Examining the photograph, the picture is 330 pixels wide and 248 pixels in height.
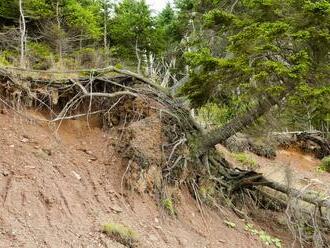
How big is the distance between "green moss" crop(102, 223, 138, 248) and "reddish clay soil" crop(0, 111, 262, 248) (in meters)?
0.11

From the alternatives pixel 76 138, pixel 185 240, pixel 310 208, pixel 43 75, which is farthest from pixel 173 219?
pixel 43 75

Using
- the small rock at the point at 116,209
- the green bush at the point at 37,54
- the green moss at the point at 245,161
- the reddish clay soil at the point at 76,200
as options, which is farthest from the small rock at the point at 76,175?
the green bush at the point at 37,54

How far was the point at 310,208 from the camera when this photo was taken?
970 centimetres

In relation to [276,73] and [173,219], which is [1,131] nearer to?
[173,219]

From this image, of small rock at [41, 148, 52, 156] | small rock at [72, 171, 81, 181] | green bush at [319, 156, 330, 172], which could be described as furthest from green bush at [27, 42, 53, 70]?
green bush at [319, 156, 330, 172]

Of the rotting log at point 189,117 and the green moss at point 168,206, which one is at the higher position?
the rotting log at point 189,117

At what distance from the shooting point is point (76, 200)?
25.0 feet

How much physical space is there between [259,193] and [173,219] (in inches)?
113

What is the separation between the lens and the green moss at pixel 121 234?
23.4 ft

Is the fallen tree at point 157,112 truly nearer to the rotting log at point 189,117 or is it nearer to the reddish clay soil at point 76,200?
the rotting log at point 189,117

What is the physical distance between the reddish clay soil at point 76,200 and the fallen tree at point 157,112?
0.40 meters

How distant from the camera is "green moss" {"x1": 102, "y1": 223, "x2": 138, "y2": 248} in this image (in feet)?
23.4

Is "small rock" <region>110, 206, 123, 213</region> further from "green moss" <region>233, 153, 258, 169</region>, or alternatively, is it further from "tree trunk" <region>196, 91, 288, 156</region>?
"green moss" <region>233, 153, 258, 169</region>

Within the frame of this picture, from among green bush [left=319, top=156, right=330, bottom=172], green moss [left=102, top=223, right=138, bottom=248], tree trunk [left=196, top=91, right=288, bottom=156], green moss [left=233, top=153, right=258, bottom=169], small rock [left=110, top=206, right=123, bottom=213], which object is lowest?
green bush [left=319, top=156, right=330, bottom=172]
